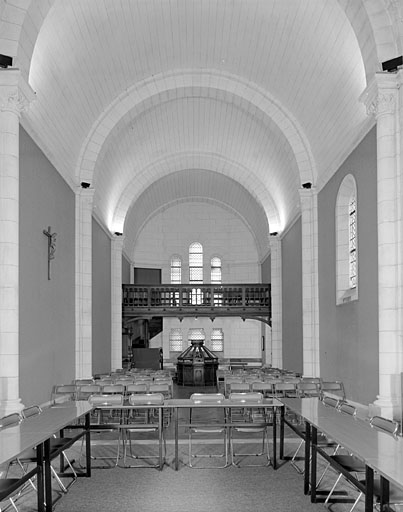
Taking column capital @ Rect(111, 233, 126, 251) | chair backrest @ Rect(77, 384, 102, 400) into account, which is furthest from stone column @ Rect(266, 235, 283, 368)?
chair backrest @ Rect(77, 384, 102, 400)

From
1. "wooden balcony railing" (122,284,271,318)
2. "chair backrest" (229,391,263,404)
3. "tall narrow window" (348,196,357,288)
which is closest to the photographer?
"chair backrest" (229,391,263,404)

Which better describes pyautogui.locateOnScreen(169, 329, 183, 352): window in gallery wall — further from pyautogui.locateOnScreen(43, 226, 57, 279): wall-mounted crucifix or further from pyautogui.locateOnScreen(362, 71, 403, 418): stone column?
pyautogui.locateOnScreen(362, 71, 403, 418): stone column

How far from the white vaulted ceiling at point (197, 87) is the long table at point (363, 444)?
6140 mm

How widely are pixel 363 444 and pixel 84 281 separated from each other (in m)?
12.3

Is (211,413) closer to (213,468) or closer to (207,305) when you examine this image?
(213,468)

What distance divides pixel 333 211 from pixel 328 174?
1.04m

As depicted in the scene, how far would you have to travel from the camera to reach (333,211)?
49.1 feet

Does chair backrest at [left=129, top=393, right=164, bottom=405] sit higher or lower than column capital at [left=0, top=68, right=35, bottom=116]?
lower

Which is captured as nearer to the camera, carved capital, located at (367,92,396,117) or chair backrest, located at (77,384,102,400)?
carved capital, located at (367,92,396,117)

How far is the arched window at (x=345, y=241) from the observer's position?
1399 cm

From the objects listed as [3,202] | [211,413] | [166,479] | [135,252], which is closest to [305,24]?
[3,202]

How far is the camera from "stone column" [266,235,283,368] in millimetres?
23047

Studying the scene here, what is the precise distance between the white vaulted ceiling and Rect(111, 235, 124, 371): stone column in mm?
825

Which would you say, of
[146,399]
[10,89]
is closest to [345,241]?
[146,399]
